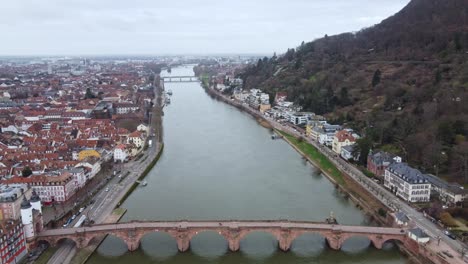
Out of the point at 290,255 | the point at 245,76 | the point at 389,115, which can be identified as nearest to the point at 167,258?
the point at 290,255

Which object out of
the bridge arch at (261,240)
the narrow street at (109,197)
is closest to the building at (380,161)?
the bridge arch at (261,240)

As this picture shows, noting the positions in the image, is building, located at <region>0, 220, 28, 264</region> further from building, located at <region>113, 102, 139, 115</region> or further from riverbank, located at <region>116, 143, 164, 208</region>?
building, located at <region>113, 102, 139, 115</region>

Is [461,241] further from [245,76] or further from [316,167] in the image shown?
[245,76]

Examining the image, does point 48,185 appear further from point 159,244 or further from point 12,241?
point 159,244

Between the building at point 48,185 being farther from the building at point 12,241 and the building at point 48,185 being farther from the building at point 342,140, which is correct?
the building at point 342,140

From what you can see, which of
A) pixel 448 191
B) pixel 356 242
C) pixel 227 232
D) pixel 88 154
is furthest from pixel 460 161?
pixel 88 154
